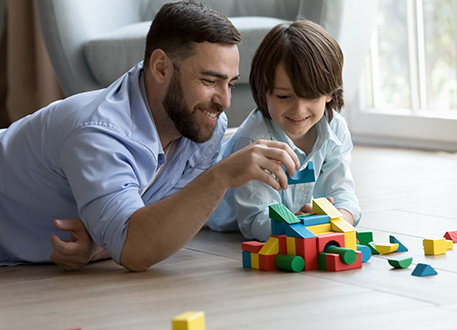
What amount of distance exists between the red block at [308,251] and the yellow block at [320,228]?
0.03 m

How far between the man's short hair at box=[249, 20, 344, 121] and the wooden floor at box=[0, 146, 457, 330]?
1.11ft

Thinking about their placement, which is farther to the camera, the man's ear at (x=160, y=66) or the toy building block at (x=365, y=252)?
the man's ear at (x=160, y=66)

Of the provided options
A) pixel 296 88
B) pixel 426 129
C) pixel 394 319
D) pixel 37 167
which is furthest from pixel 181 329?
pixel 426 129

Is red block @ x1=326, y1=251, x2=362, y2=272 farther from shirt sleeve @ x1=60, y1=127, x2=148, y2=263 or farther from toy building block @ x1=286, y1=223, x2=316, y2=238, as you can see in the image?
shirt sleeve @ x1=60, y1=127, x2=148, y2=263

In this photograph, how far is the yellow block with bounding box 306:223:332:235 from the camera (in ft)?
3.51

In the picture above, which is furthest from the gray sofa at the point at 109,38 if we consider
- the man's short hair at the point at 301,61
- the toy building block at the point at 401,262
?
the toy building block at the point at 401,262

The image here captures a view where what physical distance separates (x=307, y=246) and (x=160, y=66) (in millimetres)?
466

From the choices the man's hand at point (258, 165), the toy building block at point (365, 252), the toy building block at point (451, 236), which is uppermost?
the man's hand at point (258, 165)

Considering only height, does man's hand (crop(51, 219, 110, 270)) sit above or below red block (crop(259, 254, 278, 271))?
above

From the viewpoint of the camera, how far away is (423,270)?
96 centimetres

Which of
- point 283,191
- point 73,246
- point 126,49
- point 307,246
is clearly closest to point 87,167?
point 73,246

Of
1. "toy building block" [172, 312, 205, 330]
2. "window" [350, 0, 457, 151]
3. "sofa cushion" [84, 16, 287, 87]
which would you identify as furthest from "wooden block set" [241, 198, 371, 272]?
"window" [350, 0, 457, 151]

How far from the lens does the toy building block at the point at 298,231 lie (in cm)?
103

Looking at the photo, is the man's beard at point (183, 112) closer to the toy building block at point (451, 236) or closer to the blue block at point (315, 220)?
the blue block at point (315, 220)
